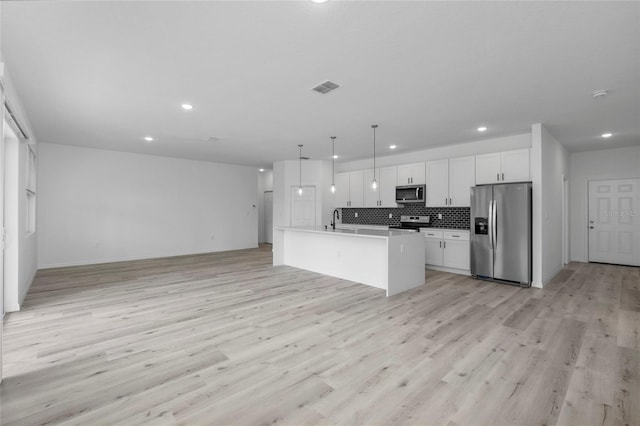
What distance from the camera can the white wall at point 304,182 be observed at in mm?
8188

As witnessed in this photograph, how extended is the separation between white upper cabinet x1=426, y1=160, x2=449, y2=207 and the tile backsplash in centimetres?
34

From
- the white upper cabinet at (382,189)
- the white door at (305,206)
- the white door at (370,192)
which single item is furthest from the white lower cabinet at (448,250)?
the white door at (305,206)

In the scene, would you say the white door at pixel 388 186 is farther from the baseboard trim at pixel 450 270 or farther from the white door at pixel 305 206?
the white door at pixel 305 206

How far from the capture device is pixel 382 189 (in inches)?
289

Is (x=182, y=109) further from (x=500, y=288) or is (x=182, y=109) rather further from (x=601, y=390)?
(x=500, y=288)

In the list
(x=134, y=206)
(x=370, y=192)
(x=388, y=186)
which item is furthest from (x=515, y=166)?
(x=134, y=206)

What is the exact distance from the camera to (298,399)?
2.02 metres

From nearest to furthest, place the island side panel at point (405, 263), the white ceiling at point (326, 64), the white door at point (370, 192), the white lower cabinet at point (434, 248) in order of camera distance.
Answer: the white ceiling at point (326, 64) → the island side panel at point (405, 263) → the white lower cabinet at point (434, 248) → the white door at point (370, 192)

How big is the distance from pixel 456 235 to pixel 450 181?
1.12 metres

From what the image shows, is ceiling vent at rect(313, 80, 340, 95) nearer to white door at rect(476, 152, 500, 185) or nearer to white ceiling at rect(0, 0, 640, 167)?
white ceiling at rect(0, 0, 640, 167)

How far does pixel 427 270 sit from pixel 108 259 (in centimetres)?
734

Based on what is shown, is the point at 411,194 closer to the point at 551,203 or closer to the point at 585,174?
the point at 551,203

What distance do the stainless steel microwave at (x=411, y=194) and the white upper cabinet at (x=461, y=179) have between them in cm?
59

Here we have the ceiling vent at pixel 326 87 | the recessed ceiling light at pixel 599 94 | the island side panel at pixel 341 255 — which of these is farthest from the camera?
the island side panel at pixel 341 255
